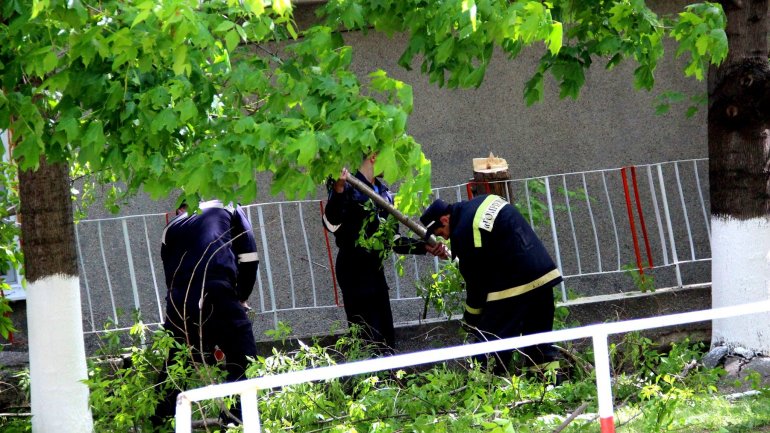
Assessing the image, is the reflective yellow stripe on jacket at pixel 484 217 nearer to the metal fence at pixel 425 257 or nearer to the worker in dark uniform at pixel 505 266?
the worker in dark uniform at pixel 505 266

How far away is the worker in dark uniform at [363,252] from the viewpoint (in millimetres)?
6582

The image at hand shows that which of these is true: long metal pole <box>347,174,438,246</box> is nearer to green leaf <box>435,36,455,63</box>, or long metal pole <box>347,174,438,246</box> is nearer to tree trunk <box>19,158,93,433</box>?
tree trunk <box>19,158,93,433</box>

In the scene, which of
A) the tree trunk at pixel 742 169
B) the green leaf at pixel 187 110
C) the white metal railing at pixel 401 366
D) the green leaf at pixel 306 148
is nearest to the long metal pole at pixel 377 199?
the tree trunk at pixel 742 169

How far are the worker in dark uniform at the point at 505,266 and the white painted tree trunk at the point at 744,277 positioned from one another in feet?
4.48

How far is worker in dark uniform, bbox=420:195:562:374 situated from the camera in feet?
20.3

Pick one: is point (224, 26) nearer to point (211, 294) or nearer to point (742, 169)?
point (211, 294)

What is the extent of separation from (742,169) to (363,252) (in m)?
2.53

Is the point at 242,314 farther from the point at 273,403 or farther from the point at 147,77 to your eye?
the point at 147,77

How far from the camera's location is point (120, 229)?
8.49 m

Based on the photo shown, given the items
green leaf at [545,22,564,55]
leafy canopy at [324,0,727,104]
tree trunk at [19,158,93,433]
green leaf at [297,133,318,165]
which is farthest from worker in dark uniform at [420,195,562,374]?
green leaf at [297,133,318,165]

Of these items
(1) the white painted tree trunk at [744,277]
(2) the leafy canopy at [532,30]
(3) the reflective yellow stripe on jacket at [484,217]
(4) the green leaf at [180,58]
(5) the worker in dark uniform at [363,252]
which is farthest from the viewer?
(1) the white painted tree trunk at [744,277]

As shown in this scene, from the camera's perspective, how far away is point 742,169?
674 cm

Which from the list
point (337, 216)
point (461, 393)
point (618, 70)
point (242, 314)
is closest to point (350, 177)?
point (337, 216)

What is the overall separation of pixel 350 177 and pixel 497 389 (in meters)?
1.83
